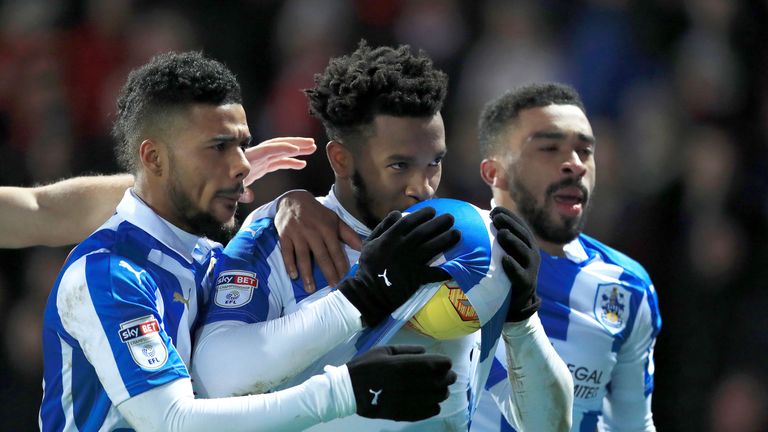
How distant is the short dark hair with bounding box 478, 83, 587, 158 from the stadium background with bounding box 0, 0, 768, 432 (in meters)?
1.75

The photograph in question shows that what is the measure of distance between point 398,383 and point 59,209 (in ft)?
5.94

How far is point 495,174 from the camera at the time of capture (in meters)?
5.43

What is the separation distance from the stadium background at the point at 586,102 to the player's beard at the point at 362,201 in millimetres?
3550

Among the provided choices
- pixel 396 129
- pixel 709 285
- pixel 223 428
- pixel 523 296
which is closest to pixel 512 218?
pixel 523 296

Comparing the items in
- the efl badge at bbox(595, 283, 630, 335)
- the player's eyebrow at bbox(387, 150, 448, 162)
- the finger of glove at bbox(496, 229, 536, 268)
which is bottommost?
the efl badge at bbox(595, 283, 630, 335)

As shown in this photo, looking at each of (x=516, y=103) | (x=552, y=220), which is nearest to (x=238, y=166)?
(x=552, y=220)

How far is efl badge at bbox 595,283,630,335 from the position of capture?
4.92m

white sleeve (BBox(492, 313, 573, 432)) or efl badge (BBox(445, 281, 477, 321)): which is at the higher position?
efl badge (BBox(445, 281, 477, 321))

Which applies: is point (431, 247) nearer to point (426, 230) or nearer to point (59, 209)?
point (426, 230)

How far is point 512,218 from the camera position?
3412mm

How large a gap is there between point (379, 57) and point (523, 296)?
0.96m

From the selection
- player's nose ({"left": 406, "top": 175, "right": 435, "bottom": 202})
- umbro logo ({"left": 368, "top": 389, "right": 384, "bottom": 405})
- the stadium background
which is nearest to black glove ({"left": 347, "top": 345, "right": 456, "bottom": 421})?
umbro logo ({"left": 368, "top": 389, "right": 384, "bottom": 405})

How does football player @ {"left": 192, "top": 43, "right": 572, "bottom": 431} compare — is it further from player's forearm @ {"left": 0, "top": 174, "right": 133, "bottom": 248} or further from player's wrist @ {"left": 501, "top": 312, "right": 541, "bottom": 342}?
player's forearm @ {"left": 0, "top": 174, "right": 133, "bottom": 248}

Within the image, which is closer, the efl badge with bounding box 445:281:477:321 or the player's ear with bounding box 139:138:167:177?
the efl badge with bounding box 445:281:477:321
